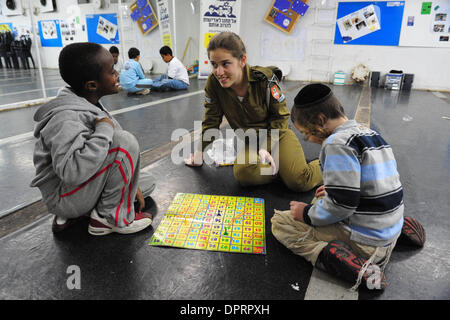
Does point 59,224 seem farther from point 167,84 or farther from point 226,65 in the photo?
point 167,84

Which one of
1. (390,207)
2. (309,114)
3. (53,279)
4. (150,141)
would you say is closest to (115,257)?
(53,279)

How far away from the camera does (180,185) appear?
1.80 meters

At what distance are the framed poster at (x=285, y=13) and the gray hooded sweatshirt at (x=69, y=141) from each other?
685 cm

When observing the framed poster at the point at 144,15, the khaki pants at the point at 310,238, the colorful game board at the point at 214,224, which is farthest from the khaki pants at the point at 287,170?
the framed poster at the point at 144,15

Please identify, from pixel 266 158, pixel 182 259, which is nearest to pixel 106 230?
pixel 182 259

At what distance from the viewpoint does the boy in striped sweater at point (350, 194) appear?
0.94 metres

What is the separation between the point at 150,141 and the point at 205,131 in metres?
0.84

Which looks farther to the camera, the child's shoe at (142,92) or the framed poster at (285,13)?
the framed poster at (285,13)

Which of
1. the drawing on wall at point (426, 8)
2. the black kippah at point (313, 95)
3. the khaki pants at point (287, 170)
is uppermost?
the drawing on wall at point (426, 8)

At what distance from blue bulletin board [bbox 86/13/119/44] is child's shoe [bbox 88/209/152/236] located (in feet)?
27.2

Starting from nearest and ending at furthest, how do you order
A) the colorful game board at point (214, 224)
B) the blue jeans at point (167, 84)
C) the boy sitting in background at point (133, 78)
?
the colorful game board at point (214, 224), the boy sitting in background at point (133, 78), the blue jeans at point (167, 84)

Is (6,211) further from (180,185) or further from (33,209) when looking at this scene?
(180,185)

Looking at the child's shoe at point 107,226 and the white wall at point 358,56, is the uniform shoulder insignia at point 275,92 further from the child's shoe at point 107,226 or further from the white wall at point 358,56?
the white wall at point 358,56
